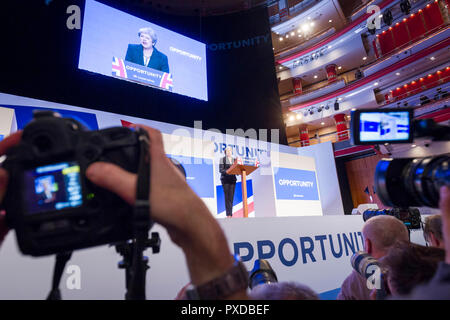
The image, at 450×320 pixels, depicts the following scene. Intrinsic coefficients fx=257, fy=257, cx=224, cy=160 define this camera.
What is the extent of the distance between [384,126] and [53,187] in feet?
3.16

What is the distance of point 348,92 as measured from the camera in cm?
1326

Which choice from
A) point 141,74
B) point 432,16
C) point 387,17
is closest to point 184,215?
point 141,74

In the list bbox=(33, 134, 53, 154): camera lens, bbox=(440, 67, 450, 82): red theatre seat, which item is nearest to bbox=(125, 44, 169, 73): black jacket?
bbox=(33, 134, 53, 154): camera lens

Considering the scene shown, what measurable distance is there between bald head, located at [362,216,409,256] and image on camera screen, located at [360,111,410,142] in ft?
3.35

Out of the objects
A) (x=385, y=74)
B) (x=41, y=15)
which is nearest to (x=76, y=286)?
(x=41, y=15)

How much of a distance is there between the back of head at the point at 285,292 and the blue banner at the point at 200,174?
4.25 m

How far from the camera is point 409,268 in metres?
0.85

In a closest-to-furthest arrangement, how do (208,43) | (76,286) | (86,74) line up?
(76,286) → (86,74) → (208,43)

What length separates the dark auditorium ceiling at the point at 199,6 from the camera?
6059 mm

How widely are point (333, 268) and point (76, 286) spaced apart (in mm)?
1988

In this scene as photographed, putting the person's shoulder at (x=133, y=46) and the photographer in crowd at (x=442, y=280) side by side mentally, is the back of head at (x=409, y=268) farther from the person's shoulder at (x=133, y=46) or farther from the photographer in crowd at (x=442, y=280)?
the person's shoulder at (x=133, y=46)

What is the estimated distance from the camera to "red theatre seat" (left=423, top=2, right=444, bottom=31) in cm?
1109

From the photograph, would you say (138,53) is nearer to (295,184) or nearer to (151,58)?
(151,58)
